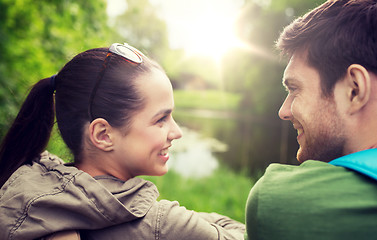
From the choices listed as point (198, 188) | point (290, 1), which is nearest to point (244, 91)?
point (290, 1)

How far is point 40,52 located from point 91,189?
4.07m

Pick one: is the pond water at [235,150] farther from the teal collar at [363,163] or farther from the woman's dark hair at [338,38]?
the teal collar at [363,163]

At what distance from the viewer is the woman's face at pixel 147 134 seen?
1.45 metres

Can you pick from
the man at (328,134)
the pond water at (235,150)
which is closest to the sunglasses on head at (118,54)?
the man at (328,134)

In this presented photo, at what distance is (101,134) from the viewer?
4.79 feet

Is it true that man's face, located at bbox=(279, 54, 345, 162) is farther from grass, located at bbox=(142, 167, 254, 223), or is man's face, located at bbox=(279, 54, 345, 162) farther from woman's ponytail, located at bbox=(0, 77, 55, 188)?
grass, located at bbox=(142, 167, 254, 223)

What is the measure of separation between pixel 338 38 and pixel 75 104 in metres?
1.20

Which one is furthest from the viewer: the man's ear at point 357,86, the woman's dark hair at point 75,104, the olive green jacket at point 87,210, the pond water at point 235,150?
the pond water at point 235,150

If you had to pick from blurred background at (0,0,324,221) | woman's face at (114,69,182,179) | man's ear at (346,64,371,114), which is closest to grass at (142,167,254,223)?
blurred background at (0,0,324,221)

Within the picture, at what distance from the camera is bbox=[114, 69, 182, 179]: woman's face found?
145 cm

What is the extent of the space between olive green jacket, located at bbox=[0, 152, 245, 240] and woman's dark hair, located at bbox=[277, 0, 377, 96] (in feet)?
2.67

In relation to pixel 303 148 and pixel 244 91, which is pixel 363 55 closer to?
pixel 303 148

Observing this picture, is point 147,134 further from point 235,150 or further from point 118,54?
point 235,150

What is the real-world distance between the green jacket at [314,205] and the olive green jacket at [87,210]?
11.0 inches
